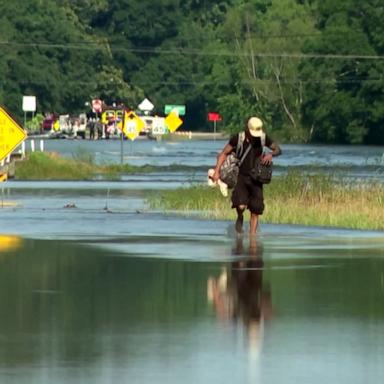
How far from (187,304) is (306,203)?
13.8 meters

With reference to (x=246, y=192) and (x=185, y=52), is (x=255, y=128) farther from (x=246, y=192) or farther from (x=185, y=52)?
(x=185, y=52)

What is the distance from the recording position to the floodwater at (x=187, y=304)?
1202 cm

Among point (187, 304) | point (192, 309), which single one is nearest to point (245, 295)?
point (187, 304)

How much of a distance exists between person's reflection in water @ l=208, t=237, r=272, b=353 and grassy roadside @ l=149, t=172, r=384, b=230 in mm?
6417

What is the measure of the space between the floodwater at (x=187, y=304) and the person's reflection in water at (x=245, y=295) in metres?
0.01

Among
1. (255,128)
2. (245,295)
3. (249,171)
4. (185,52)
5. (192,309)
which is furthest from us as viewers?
(185,52)

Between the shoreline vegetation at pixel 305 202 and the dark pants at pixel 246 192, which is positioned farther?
the shoreline vegetation at pixel 305 202

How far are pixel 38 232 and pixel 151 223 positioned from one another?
2.62 meters

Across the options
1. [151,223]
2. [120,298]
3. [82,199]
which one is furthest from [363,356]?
[82,199]

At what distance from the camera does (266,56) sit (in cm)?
13688

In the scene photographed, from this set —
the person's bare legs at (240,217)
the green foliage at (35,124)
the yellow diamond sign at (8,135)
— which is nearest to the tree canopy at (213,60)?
the green foliage at (35,124)

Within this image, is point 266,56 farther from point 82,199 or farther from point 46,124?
point 82,199

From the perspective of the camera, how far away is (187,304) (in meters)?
15.7

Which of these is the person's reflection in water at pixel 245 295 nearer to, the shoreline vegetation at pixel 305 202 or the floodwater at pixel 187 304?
the floodwater at pixel 187 304
